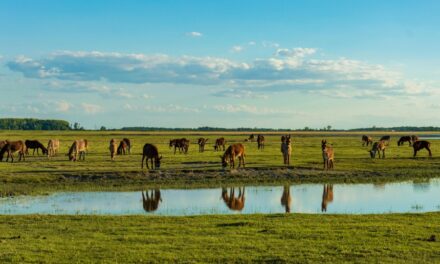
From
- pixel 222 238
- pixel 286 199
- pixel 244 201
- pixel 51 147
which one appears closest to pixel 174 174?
pixel 244 201

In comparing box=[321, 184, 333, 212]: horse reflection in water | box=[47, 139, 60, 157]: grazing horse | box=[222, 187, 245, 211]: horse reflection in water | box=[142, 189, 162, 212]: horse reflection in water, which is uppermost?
box=[47, 139, 60, 157]: grazing horse

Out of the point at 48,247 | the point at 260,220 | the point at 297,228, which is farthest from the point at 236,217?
the point at 48,247

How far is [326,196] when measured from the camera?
78.1ft

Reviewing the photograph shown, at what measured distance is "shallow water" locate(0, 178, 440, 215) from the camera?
1961 centimetres

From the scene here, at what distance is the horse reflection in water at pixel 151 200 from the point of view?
20312mm

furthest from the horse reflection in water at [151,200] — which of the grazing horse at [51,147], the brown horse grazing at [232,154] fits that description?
the grazing horse at [51,147]

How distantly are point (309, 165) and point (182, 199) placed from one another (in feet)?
46.8

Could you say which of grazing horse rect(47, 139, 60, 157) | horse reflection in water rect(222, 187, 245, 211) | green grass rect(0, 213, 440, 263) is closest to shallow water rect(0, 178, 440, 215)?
horse reflection in water rect(222, 187, 245, 211)

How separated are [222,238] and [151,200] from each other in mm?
10021

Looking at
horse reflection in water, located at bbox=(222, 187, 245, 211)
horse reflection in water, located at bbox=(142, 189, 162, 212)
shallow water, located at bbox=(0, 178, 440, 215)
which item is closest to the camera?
shallow water, located at bbox=(0, 178, 440, 215)

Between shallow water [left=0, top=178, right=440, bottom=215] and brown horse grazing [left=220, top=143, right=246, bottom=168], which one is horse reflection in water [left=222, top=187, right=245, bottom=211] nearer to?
shallow water [left=0, top=178, right=440, bottom=215]

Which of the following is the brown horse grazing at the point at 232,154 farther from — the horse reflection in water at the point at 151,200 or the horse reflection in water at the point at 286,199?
the horse reflection in water at the point at 151,200

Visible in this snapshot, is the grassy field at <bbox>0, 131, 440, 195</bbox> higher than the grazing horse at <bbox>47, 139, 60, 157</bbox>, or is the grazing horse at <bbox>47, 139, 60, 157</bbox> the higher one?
the grazing horse at <bbox>47, 139, 60, 157</bbox>

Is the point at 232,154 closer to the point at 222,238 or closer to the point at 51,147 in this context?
the point at 51,147
